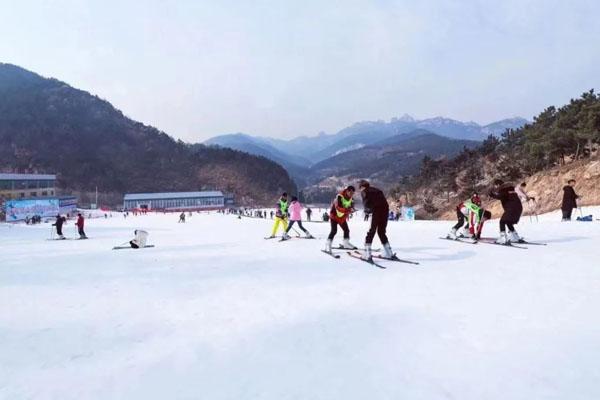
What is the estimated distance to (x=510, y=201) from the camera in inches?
407

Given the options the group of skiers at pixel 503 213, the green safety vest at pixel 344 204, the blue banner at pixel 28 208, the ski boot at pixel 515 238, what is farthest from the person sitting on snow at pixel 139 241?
the blue banner at pixel 28 208

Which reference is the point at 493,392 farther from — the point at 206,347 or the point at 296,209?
the point at 296,209

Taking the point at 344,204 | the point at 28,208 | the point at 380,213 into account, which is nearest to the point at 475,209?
the point at 344,204

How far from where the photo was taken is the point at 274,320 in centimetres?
520

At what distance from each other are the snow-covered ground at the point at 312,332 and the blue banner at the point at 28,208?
170ft

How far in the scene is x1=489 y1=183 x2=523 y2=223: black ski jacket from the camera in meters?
10.3

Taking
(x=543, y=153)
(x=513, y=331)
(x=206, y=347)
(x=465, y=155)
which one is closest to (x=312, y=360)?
(x=206, y=347)

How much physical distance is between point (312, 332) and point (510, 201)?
25.9ft

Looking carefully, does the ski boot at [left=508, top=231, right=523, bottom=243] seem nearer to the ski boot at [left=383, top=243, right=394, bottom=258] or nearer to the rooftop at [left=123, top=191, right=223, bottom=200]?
the ski boot at [left=383, top=243, right=394, bottom=258]

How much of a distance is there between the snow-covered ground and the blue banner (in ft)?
170

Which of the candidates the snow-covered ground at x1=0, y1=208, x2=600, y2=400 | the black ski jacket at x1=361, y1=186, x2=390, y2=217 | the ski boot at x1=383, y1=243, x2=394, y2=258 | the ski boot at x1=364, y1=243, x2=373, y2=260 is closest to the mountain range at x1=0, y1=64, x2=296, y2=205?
the ski boot at x1=383, y1=243, x2=394, y2=258

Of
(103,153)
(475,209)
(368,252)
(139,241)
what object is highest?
(103,153)

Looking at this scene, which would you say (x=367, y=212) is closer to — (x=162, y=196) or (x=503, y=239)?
(x=503, y=239)

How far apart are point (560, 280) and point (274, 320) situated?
495 cm
